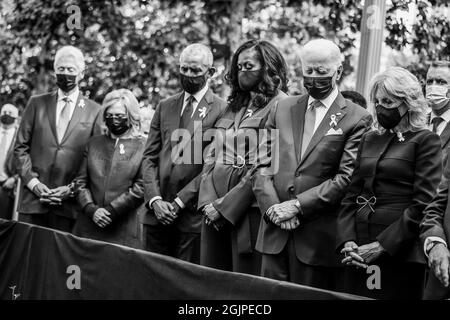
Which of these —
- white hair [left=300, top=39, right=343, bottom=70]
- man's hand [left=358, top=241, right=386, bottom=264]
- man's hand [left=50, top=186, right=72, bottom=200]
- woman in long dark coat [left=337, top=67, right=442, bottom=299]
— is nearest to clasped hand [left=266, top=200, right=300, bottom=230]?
woman in long dark coat [left=337, top=67, right=442, bottom=299]

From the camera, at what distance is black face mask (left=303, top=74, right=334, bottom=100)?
19.1 feet

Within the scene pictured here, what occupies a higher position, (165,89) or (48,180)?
(165,89)

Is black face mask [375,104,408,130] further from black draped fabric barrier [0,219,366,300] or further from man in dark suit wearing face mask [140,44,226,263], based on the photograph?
man in dark suit wearing face mask [140,44,226,263]

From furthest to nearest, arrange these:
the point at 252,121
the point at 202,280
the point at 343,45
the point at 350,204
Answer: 1. the point at 343,45
2. the point at 252,121
3. the point at 350,204
4. the point at 202,280

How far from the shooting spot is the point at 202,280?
15.8 ft

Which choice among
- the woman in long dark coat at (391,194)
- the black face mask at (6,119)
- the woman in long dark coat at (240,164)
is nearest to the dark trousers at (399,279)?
the woman in long dark coat at (391,194)

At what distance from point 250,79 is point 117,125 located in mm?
1706

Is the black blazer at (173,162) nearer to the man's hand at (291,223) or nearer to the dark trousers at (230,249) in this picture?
the dark trousers at (230,249)

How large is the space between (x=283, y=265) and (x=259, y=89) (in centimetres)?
147

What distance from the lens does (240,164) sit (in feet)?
20.9

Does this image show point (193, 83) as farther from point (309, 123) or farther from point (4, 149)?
point (4, 149)

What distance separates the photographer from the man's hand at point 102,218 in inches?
295
